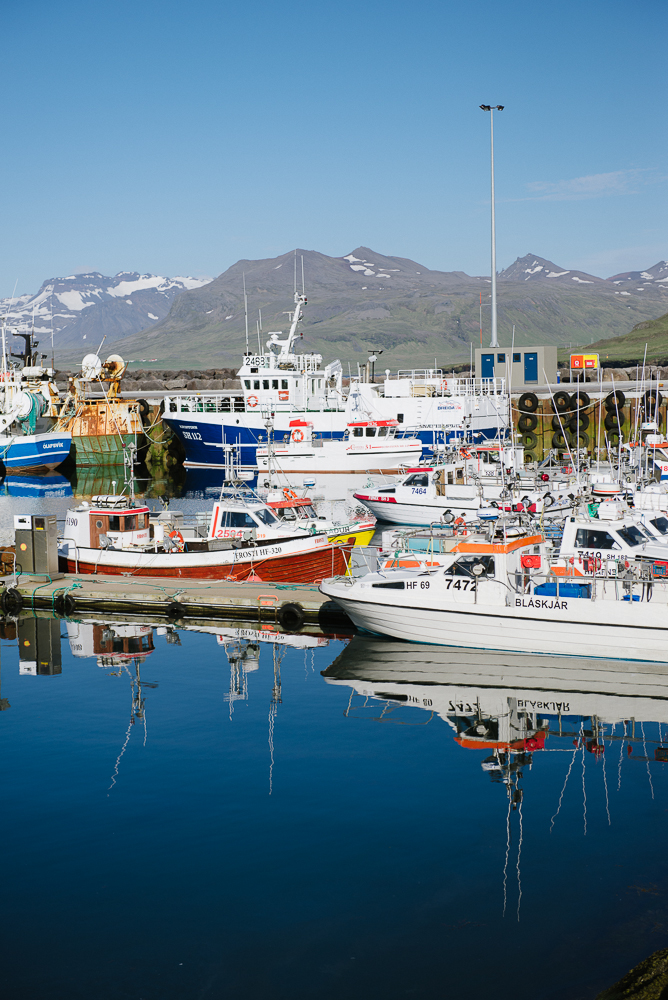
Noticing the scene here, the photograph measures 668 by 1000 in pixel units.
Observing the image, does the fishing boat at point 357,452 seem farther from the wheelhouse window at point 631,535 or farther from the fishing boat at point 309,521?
the wheelhouse window at point 631,535

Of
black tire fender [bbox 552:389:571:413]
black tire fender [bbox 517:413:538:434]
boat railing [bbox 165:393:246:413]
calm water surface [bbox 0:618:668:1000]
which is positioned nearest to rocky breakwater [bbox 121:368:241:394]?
boat railing [bbox 165:393:246:413]

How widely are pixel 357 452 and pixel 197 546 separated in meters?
30.0

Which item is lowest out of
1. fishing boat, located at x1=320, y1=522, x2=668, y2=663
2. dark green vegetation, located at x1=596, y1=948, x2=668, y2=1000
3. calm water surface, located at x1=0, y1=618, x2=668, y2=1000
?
calm water surface, located at x1=0, y1=618, x2=668, y2=1000

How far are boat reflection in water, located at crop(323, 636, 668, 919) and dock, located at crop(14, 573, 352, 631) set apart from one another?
1.76 metres

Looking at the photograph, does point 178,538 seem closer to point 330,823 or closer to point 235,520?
point 235,520

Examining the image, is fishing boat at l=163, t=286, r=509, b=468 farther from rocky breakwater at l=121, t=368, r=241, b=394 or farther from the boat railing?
rocky breakwater at l=121, t=368, r=241, b=394

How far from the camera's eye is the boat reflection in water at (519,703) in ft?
48.2

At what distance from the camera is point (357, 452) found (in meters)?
54.7

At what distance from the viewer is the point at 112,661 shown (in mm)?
20516

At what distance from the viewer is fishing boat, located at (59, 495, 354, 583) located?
81.6 ft

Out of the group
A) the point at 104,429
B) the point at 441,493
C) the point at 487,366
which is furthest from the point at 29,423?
the point at 441,493

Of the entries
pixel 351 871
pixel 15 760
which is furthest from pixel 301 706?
pixel 351 871

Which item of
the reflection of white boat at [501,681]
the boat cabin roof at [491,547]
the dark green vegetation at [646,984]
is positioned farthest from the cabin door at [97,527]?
the dark green vegetation at [646,984]

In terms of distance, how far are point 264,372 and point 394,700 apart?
43.1m
